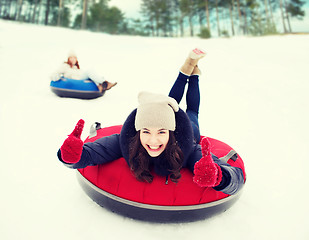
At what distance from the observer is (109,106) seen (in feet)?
13.8

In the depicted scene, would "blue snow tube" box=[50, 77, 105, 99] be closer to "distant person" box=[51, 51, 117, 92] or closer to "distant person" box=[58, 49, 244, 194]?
"distant person" box=[51, 51, 117, 92]

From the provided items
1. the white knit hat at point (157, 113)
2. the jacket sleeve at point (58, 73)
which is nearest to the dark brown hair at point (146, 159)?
the white knit hat at point (157, 113)

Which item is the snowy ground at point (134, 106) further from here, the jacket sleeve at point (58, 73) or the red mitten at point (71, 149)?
the red mitten at point (71, 149)

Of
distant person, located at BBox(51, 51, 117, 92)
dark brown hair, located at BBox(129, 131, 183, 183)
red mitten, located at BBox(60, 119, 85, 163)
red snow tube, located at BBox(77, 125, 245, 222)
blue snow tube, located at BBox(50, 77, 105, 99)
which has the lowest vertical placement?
red snow tube, located at BBox(77, 125, 245, 222)

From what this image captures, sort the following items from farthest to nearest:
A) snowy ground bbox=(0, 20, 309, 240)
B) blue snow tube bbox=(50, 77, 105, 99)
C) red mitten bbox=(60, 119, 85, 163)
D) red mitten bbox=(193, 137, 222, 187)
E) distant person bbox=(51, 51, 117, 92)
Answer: distant person bbox=(51, 51, 117, 92)
blue snow tube bbox=(50, 77, 105, 99)
snowy ground bbox=(0, 20, 309, 240)
red mitten bbox=(60, 119, 85, 163)
red mitten bbox=(193, 137, 222, 187)

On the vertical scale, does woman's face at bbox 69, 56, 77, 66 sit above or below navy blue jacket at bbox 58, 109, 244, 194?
above

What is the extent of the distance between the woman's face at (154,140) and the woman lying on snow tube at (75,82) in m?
3.22

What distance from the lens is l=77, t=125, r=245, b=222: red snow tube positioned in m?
1.40

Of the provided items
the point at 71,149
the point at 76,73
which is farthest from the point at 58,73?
the point at 71,149

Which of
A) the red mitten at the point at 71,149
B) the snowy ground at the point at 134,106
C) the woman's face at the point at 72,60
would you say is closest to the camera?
the red mitten at the point at 71,149

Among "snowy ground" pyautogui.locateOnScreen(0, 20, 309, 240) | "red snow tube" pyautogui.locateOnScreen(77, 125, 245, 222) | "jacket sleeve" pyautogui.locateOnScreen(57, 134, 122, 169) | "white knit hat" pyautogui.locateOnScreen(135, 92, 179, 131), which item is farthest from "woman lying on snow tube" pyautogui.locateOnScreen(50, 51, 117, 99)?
"white knit hat" pyautogui.locateOnScreen(135, 92, 179, 131)

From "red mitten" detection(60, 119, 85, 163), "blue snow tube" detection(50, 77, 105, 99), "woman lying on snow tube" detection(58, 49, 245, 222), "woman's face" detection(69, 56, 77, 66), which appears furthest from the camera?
"woman's face" detection(69, 56, 77, 66)

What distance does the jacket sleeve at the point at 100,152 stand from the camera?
1.43 meters

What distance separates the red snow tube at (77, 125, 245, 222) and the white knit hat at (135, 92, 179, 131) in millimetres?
368
